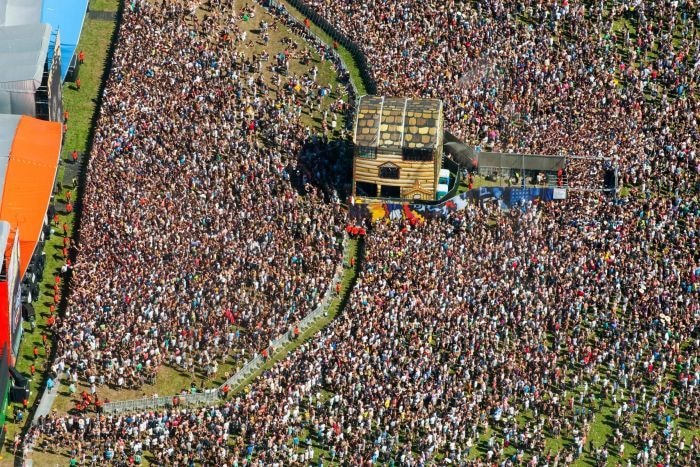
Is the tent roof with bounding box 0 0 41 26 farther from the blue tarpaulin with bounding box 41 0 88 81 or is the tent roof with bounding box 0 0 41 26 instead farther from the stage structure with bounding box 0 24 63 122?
the stage structure with bounding box 0 24 63 122

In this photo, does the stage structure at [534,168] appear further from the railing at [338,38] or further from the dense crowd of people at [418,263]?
the railing at [338,38]

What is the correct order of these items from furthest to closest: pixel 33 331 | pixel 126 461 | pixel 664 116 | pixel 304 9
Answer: pixel 304 9
pixel 664 116
pixel 33 331
pixel 126 461

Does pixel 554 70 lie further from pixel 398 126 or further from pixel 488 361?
pixel 488 361

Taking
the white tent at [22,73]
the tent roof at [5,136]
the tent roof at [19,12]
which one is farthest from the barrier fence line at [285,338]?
the white tent at [22,73]

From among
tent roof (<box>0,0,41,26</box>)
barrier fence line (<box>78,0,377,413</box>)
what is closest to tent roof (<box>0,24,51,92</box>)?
tent roof (<box>0,0,41,26</box>)

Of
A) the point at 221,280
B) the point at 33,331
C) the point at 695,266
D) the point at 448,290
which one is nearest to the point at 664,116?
the point at 695,266

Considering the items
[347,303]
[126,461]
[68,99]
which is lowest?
[126,461]

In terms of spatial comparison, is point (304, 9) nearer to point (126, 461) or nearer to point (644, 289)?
point (644, 289)
